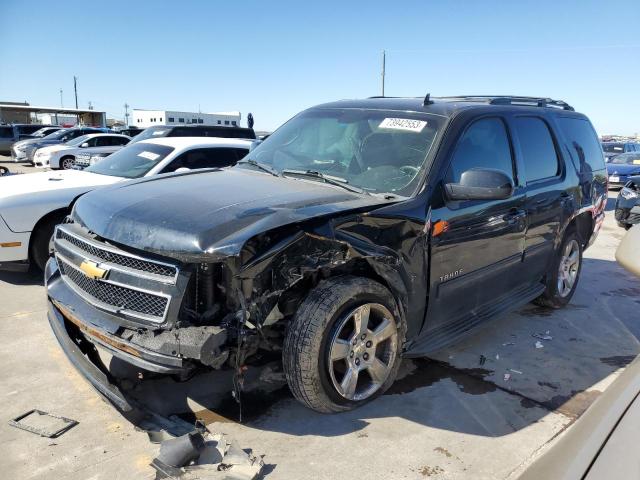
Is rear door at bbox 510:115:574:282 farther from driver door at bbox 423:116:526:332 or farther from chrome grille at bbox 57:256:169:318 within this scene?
chrome grille at bbox 57:256:169:318

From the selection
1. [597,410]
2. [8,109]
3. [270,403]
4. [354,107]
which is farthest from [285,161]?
[8,109]

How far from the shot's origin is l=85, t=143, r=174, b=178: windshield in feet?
21.9

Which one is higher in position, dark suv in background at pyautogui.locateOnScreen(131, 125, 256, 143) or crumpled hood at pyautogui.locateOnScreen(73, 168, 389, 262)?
dark suv in background at pyautogui.locateOnScreen(131, 125, 256, 143)

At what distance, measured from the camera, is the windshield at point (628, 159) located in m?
16.8

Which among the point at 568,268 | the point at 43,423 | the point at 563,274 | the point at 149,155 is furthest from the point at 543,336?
the point at 149,155

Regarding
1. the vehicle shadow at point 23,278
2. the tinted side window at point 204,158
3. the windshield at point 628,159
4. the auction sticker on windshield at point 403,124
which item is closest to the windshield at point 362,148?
the auction sticker on windshield at point 403,124

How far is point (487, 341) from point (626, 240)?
8.20 feet

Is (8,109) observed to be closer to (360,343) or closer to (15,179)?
(15,179)

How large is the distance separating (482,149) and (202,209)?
2181 mm

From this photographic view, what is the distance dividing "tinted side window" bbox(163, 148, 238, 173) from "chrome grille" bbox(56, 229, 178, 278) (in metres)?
3.77

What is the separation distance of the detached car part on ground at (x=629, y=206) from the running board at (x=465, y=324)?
6740 millimetres

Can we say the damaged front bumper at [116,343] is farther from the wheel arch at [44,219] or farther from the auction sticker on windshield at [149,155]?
the auction sticker on windshield at [149,155]

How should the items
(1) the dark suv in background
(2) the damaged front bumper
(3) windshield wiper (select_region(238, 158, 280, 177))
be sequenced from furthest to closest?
(1) the dark suv in background
(3) windshield wiper (select_region(238, 158, 280, 177))
(2) the damaged front bumper

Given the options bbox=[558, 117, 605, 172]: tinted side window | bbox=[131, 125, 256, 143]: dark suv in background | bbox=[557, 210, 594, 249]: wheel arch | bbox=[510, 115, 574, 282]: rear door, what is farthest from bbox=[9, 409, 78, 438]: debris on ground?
bbox=[131, 125, 256, 143]: dark suv in background
